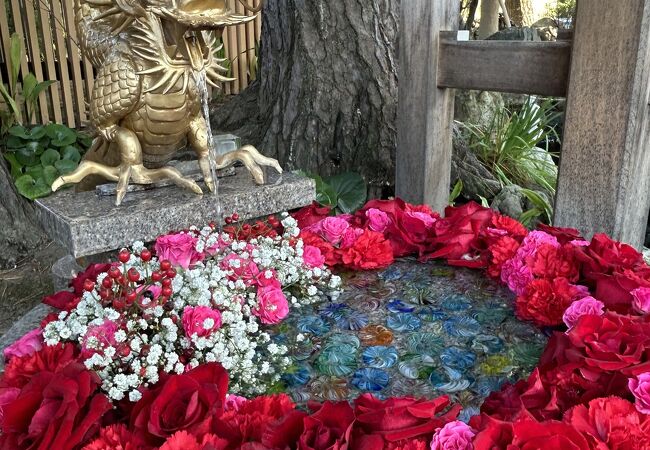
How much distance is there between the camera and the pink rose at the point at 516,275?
1.69 meters

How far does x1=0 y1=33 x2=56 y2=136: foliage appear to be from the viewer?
5.82m

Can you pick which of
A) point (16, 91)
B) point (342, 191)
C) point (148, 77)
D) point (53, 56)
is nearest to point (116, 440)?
point (148, 77)

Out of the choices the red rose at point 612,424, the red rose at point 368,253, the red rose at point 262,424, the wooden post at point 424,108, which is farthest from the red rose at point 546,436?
the wooden post at point 424,108

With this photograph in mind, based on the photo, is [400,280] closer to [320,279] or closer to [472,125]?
[320,279]

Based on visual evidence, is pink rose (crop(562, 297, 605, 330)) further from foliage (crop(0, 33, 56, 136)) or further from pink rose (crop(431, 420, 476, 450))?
foliage (crop(0, 33, 56, 136))

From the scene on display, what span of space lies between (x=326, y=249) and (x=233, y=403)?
30.9 inches

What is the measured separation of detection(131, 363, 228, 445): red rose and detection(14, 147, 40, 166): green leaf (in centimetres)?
454

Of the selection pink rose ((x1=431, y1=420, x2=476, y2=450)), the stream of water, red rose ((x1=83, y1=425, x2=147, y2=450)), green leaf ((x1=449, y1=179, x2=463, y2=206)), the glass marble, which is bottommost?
green leaf ((x1=449, y1=179, x2=463, y2=206))

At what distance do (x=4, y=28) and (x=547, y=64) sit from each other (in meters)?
6.03

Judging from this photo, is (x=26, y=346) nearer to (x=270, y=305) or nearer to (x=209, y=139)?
(x=270, y=305)

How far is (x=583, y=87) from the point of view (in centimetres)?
228

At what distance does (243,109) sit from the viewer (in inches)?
171

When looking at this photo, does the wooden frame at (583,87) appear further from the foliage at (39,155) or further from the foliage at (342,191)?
the foliage at (39,155)

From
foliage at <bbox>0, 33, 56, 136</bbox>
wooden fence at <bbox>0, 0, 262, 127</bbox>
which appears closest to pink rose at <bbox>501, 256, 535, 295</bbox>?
foliage at <bbox>0, 33, 56, 136</bbox>
